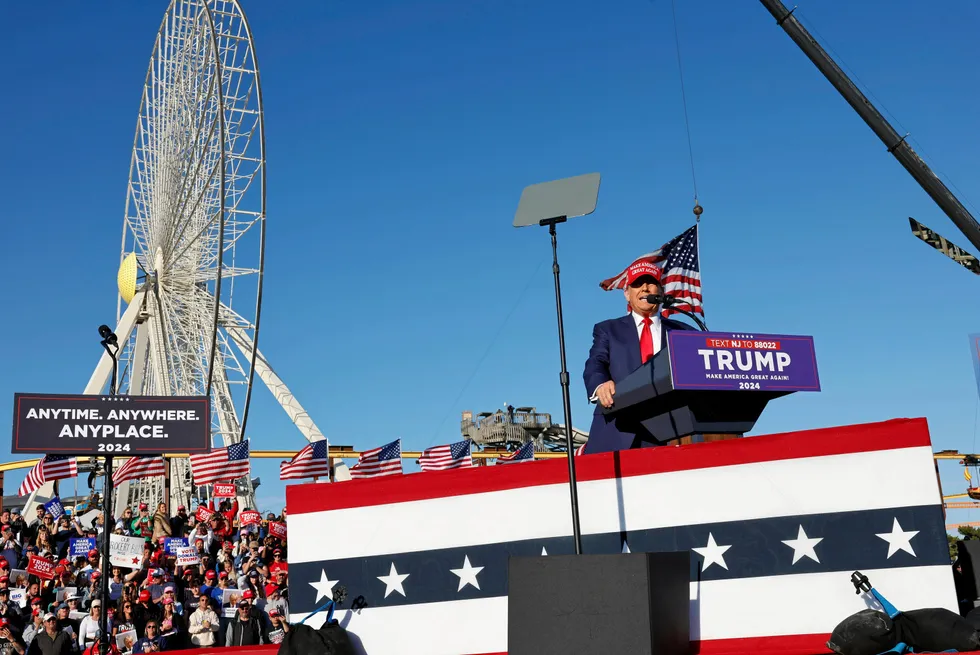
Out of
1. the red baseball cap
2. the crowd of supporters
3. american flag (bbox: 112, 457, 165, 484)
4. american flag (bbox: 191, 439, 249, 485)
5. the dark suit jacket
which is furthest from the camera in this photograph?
american flag (bbox: 191, 439, 249, 485)

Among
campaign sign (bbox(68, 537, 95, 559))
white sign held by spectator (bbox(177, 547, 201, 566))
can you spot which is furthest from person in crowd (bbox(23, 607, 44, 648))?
campaign sign (bbox(68, 537, 95, 559))

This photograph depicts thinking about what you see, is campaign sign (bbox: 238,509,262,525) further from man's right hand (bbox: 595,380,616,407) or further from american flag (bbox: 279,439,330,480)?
man's right hand (bbox: 595,380,616,407)

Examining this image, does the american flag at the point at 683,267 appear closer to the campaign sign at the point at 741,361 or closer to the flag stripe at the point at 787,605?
the campaign sign at the point at 741,361

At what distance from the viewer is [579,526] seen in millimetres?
5270

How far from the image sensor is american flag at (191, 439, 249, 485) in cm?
2149

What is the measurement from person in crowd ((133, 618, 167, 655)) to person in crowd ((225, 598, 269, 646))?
29.9 inches

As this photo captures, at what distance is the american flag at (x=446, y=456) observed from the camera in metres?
22.0

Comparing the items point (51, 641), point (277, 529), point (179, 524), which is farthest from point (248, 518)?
point (51, 641)

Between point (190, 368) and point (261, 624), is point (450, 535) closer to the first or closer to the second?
point (261, 624)

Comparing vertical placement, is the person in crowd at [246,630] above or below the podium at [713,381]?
below

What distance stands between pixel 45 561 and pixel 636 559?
41.8 feet

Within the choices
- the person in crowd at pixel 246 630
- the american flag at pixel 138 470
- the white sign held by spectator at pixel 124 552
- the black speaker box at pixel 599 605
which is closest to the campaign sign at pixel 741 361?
the black speaker box at pixel 599 605

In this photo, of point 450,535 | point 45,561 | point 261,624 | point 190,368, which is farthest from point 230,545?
point 190,368

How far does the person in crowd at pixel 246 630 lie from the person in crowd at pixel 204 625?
0.42 metres
